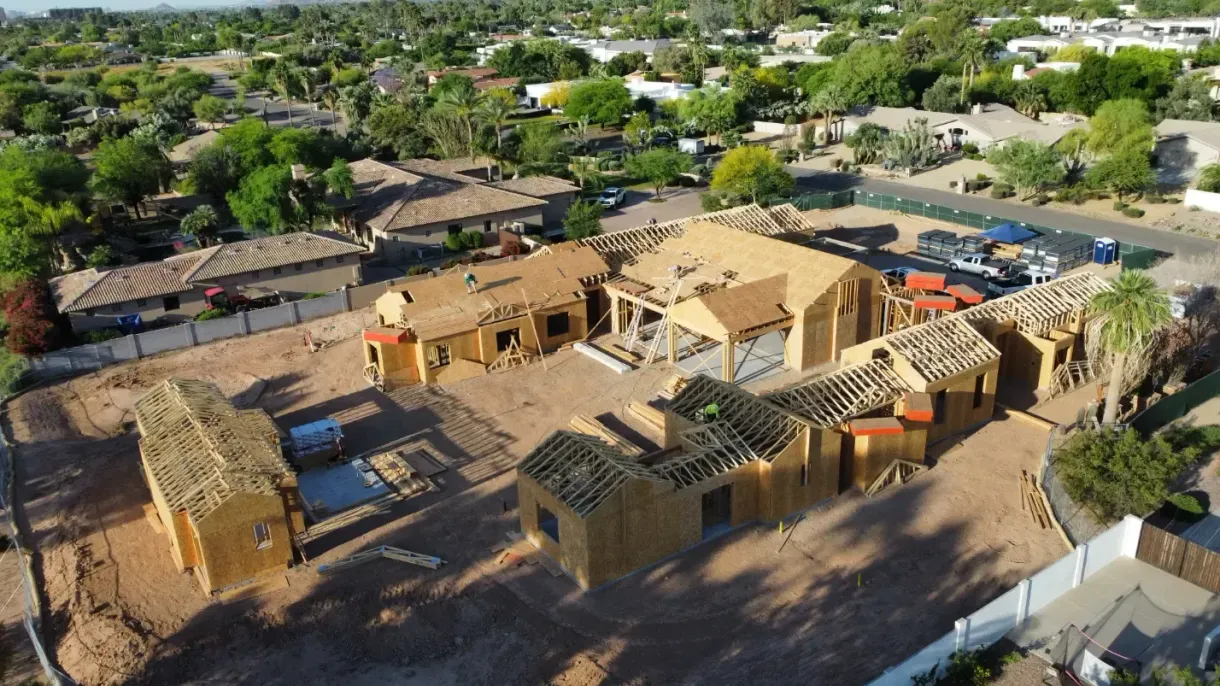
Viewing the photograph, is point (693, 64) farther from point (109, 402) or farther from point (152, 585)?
point (152, 585)

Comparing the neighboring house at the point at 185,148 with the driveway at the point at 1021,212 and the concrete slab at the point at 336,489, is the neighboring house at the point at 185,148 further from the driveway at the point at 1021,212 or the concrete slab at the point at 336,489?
the concrete slab at the point at 336,489

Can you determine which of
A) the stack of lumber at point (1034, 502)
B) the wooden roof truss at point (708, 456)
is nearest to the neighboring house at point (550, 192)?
the wooden roof truss at point (708, 456)

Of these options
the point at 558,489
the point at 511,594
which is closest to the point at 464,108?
the point at 558,489

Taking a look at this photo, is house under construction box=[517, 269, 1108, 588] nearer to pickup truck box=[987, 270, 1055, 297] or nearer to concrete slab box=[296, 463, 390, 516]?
concrete slab box=[296, 463, 390, 516]

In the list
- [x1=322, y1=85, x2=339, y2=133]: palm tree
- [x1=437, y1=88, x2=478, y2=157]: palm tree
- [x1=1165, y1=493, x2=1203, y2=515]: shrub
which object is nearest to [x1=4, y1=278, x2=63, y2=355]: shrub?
[x1=437, y1=88, x2=478, y2=157]: palm tree

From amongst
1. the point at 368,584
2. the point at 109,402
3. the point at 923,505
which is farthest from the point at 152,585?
the point at 923,505

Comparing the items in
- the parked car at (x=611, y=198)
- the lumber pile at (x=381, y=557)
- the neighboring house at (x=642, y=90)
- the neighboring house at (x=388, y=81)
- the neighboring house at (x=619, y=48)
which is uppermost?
the neighboring house at (x=619, y=48)
